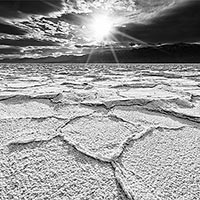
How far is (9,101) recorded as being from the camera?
4.17 feet

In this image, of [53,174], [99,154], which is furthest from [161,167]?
[53,174]

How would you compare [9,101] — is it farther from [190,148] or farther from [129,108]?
[190,148]

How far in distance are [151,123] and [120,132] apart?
0.74ft

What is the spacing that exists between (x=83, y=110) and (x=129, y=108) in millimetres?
339

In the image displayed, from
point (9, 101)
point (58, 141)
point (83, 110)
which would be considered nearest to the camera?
point (58, 141)

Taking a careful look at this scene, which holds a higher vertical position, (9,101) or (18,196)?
(18,196)

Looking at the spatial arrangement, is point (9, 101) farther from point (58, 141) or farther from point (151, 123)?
point (151, 123)

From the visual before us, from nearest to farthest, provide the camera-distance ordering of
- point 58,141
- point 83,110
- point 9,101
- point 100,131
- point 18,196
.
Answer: point 18,196
point 58,141
point 100,131
point 83,110
point 9,101

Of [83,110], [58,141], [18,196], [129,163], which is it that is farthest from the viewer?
[83,110]

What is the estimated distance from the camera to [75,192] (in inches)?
18.9

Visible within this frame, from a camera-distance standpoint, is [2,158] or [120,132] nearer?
[2,158]

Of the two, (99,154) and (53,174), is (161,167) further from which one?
(53,174)

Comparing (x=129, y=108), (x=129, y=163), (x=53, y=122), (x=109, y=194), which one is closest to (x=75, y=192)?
(x=109, y=194)

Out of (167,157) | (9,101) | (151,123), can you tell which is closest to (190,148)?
(167,157)
